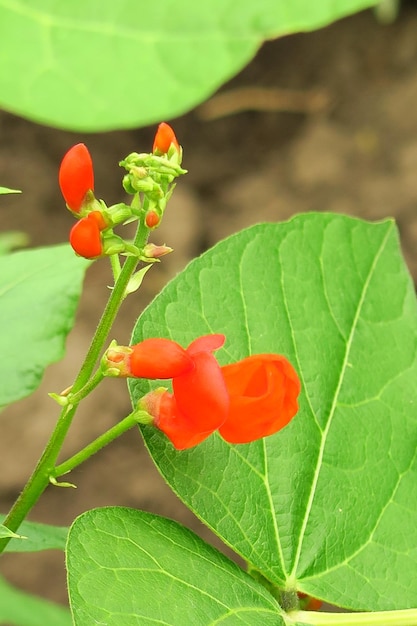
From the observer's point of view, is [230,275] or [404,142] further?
[404,142]

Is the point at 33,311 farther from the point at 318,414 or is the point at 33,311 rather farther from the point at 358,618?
the point at 358,618

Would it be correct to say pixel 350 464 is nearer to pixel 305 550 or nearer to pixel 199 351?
pixel 305 550

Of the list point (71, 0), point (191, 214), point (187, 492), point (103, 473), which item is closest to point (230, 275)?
point (187, 492)

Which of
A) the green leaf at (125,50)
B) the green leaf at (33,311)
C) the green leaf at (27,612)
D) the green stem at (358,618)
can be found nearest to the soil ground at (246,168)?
the green leaf at (27,612)

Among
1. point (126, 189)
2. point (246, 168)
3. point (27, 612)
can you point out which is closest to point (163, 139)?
point (126, 189)

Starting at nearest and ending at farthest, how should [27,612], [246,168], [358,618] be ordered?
[358,618] < [27,612] < [246,168]

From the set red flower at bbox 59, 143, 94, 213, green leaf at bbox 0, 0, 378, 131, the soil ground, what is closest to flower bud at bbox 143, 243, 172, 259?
red flower at bbox 59, 143, 94, 213
